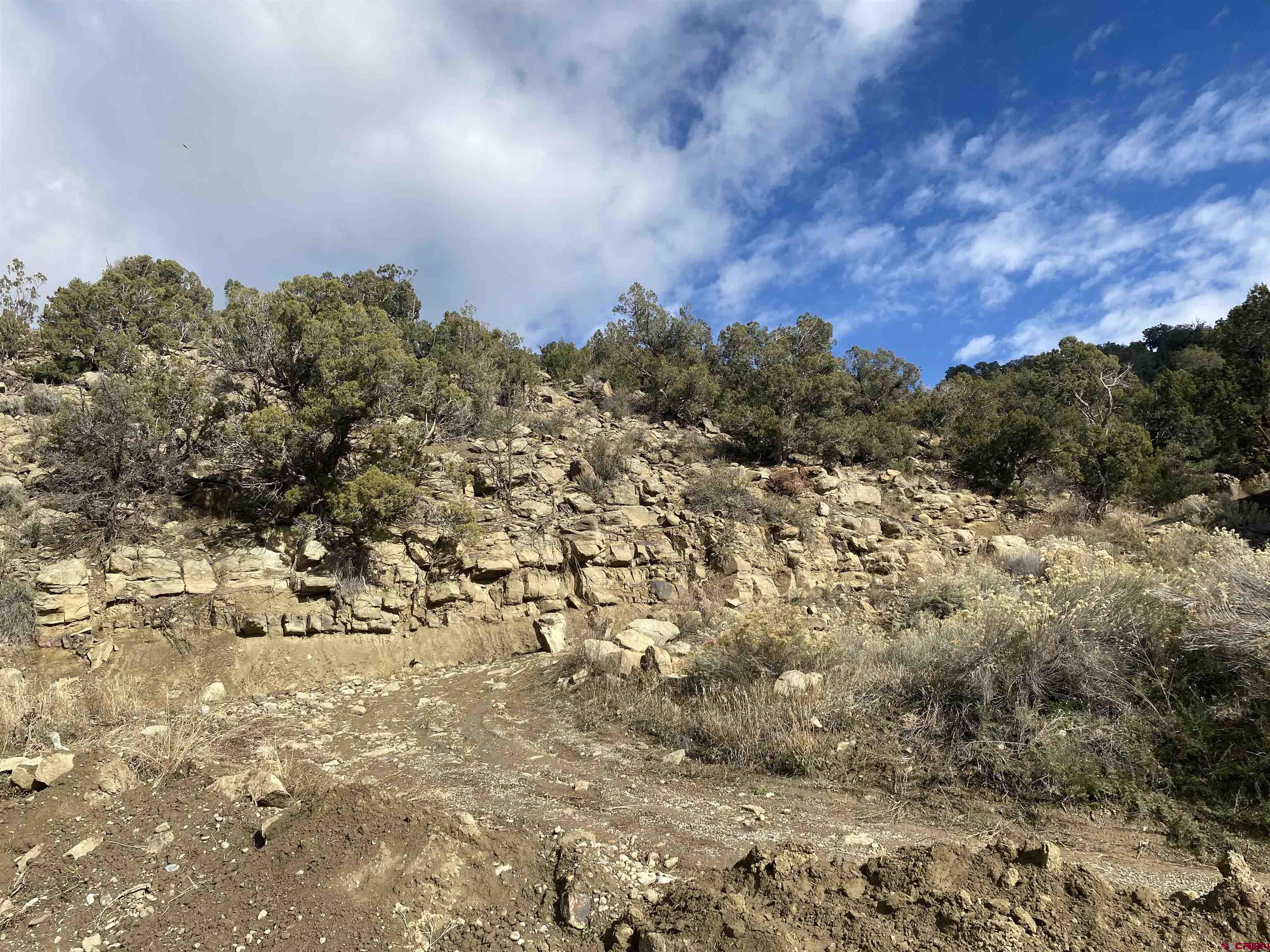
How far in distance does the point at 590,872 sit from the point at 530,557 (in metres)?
7.57

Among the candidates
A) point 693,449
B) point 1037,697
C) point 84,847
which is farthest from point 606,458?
point 84,847

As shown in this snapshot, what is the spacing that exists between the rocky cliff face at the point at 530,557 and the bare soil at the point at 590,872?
A: 4322 millimetres

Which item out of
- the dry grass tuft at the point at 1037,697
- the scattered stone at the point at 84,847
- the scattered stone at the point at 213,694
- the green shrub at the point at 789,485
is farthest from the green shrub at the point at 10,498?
the green shrub at the point at 789,485

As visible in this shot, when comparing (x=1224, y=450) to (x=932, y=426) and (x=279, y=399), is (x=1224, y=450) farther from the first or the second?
(x=279, y=399)

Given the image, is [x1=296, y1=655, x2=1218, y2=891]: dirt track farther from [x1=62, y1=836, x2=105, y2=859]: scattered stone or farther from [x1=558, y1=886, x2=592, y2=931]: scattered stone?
[x1=62, y1=836, x2=105, y2=859]: scattered stone

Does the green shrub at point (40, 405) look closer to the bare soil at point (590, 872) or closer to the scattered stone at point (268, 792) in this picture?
the bare soil at point (590, 872)

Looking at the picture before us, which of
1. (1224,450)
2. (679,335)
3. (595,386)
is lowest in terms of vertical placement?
(1224,450)

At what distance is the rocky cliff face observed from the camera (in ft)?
27.3

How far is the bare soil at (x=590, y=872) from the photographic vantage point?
2631 mm

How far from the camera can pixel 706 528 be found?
12133mm

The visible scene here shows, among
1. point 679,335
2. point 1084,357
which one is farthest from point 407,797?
point 1084,357

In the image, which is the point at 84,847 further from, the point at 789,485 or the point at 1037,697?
the point at 789,485

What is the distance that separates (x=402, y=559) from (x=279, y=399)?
4004 millimetres

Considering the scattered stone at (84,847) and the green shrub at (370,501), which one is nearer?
the scattered stone at (84,847)
